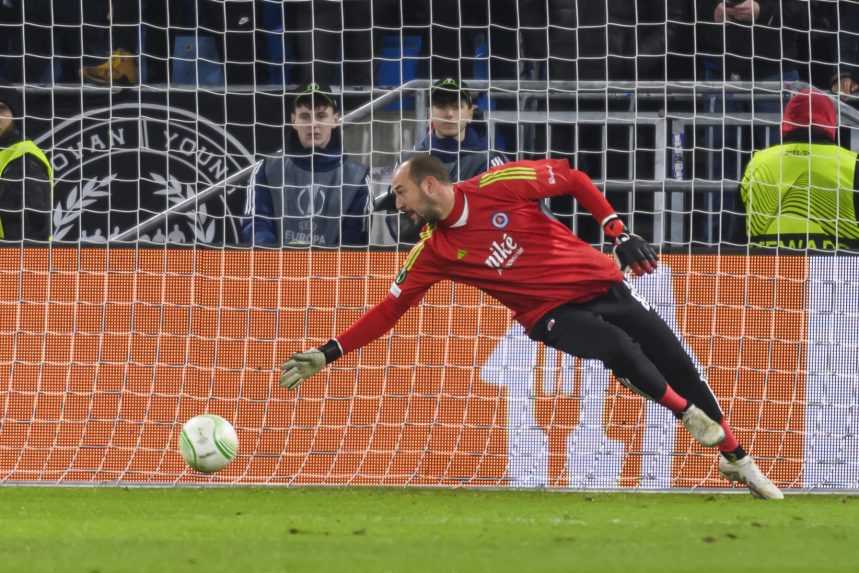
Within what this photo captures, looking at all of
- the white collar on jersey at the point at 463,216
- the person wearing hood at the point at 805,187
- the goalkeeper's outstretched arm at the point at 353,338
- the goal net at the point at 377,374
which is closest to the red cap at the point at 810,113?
the person wearing hood at the point at 805,187

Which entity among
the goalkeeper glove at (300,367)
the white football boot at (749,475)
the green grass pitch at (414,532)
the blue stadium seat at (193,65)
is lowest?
the green grass pitch at (414,532)

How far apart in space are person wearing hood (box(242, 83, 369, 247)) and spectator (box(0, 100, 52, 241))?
1318 mm

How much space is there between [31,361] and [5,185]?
52.5 inches

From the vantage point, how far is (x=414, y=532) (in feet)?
22.6

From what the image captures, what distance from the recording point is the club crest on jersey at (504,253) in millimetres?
8844

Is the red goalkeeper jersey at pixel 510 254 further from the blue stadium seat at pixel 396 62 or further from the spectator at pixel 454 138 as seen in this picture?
the blue stadium seat at pixel 396 62

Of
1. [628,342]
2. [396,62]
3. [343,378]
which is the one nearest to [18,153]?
[343,378]

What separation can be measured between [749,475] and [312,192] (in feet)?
11.3

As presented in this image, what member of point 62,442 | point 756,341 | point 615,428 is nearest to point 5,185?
point 62,442

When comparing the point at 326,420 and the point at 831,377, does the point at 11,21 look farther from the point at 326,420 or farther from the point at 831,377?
the point at 831,377

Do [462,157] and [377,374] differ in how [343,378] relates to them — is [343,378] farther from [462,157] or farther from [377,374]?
[462,157]

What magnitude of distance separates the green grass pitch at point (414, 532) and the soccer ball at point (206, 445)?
8.2 inches

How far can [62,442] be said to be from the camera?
9.93 meters

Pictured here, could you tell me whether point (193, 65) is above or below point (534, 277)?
above
